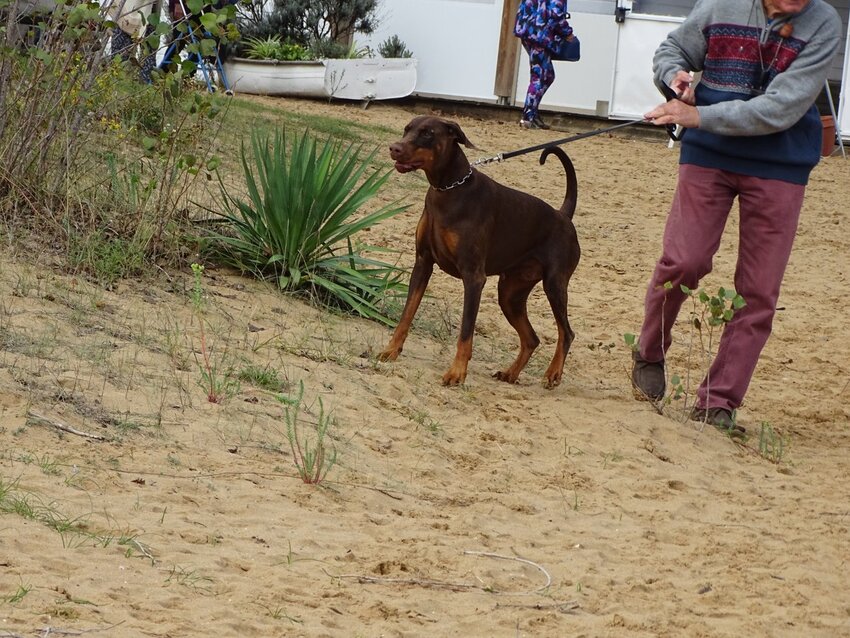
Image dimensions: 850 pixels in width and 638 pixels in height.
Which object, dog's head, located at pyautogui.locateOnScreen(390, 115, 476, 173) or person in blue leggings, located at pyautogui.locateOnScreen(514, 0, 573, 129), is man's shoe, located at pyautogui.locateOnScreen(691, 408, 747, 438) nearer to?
dog's head, located at pyautogui.locateOnScreen(390, 115, 476, 173)

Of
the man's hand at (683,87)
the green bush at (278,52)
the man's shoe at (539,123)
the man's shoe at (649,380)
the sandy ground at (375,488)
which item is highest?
the green bush at (278,52)

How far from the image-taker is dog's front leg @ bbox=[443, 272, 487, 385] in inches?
243

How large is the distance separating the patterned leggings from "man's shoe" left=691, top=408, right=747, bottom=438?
10984 millimetres

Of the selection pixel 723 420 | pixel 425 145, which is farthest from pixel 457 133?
pixel 723 420

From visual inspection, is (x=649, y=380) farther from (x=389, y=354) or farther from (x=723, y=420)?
(x=389, y=354)

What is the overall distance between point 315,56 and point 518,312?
10.6 meters

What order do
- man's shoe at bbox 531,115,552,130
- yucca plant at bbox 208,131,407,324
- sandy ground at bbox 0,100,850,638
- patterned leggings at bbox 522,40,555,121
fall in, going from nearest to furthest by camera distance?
sandy ground at bbox 0,100,850,638 → yucca plant at bbox 208,131,407,324 → patterned leggings at bbox 522,40,555,121 → man's shoe at bbox 531,115,552,130

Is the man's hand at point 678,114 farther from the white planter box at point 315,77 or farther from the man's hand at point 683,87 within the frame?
the white planter box at point 315,77

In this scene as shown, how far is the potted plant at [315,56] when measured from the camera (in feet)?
54.1

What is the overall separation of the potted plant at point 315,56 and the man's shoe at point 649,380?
10667 mm

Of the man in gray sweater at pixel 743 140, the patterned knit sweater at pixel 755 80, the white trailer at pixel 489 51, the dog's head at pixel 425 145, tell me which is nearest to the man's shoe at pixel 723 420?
the man in gray sweater at pixel 743 140

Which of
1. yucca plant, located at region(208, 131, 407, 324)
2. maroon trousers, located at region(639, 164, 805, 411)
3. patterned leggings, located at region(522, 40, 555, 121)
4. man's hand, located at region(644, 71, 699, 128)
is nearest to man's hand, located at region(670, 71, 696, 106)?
man's hand, located at region(644, 71, 699, 128)

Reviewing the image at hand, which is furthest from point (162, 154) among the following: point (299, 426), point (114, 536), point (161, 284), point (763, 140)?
point (114, 536)

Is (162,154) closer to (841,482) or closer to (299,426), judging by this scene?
(299,426)
